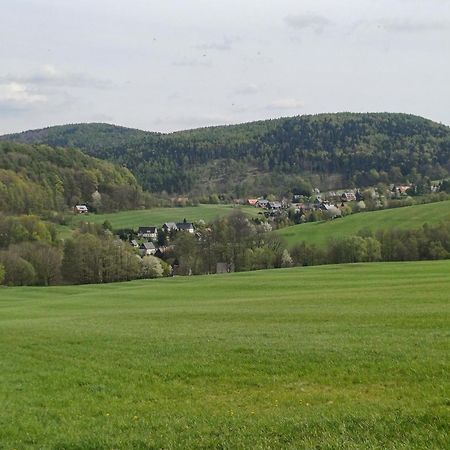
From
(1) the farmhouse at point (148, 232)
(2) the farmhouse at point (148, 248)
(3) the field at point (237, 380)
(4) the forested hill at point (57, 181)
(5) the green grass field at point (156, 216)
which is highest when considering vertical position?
(4) the forested hill at point (57, 181)

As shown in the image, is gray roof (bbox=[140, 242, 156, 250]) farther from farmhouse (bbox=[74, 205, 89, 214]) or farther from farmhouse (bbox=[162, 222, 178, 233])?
farmhouse (bbox=[74, 205, 89, 214])

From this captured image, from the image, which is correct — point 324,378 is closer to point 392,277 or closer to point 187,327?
point 187,327

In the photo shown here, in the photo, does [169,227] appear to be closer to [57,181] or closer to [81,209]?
[81,209]

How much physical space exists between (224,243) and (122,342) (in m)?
81.7

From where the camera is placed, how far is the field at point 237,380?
9.88 m

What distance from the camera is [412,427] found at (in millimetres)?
9312

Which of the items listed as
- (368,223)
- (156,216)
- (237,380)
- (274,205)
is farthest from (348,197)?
(237,380)

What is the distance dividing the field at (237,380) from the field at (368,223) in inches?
3080

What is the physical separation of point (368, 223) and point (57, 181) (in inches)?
3824

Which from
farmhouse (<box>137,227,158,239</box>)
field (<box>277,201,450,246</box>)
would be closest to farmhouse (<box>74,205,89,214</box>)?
farmhouse (<box>137,227,158,239</box>)

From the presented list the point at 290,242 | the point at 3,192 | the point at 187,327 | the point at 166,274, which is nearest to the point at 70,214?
the point at 3,192

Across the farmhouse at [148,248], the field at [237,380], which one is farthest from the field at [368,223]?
the field at [237,380]

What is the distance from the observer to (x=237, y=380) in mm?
14266

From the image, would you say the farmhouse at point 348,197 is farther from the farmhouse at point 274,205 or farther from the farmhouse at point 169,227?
the farmhouse at point 169,227
